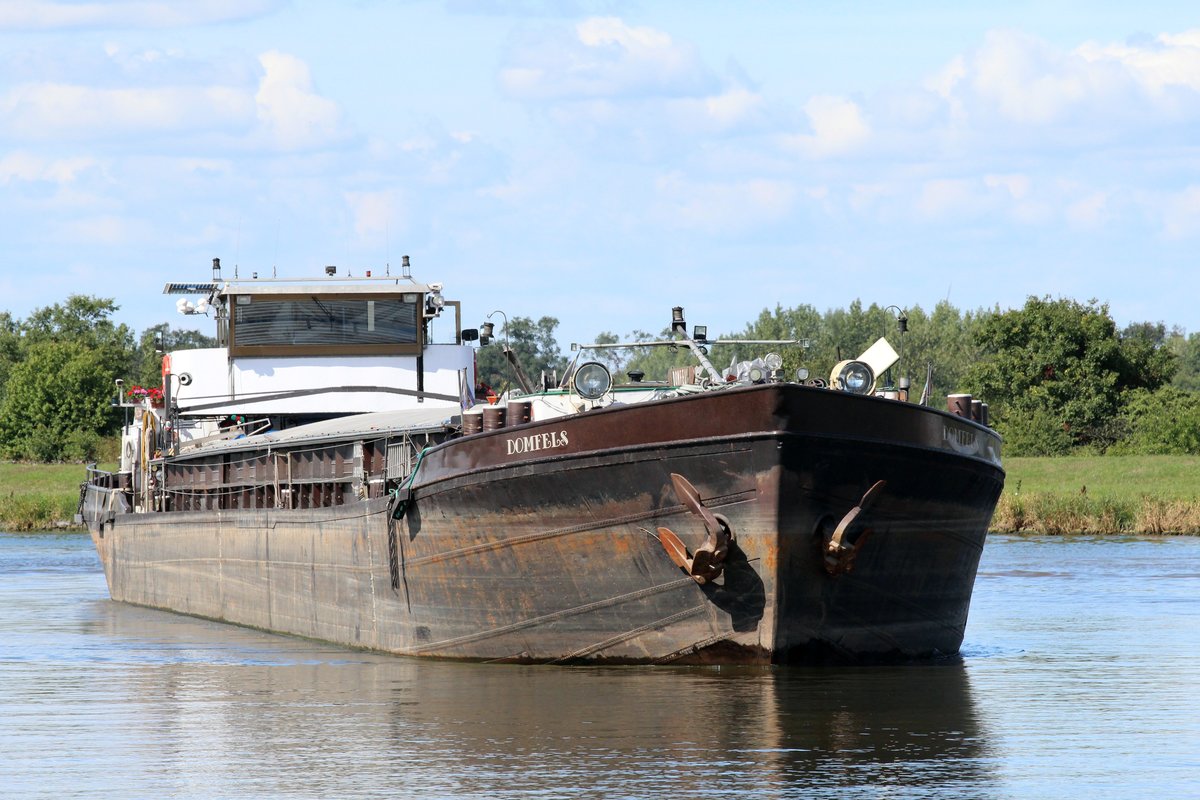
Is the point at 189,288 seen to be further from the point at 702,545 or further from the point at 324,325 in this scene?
the point at 702,545

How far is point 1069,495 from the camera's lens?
4897 centimetres

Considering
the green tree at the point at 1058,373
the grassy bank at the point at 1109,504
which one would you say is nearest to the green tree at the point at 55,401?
the green tree at the point at 1058,373

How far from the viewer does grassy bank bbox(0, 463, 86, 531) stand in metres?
55.8

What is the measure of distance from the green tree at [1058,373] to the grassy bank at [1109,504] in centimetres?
1151

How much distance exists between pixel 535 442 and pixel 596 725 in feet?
11.1

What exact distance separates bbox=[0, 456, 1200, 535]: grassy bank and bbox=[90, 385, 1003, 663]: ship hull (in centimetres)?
2707

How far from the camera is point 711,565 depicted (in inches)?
598

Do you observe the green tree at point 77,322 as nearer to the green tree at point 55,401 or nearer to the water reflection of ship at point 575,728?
the green tree at point 55,401

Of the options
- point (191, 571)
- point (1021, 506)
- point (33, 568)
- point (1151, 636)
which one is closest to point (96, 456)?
point (33, 568)

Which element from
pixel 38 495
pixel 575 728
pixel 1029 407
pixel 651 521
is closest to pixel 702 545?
pixel 651 521

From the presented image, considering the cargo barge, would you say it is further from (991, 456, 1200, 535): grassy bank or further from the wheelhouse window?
(991, 456, 1200, 535): grassy bank

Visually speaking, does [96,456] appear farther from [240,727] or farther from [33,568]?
[240,727]

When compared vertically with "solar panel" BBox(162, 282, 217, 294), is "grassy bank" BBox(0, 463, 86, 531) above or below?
below

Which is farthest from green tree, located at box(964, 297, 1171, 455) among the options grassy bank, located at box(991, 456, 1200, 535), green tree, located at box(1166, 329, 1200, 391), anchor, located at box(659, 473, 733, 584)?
green tree, located at box(1166, 329, 1200, 391)
